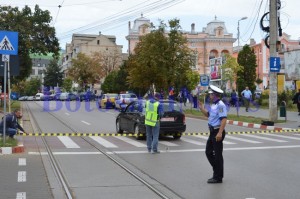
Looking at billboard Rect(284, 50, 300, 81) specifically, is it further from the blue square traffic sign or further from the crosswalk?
the crosswalk

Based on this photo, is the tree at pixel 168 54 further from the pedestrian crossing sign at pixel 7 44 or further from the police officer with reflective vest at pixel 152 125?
the pedestrian crossing sign at pixel 7 44

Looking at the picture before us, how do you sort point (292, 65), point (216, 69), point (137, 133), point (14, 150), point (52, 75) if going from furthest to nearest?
point (52, 75) → point (292, 65) → point (216, 69) → point (137, 133) → point (14, 150)

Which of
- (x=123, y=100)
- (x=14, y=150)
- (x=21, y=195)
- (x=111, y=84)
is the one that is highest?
(x=111, y=84)

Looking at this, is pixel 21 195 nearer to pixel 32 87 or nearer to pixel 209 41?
pixel 209 41

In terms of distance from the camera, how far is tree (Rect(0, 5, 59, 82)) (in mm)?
39250

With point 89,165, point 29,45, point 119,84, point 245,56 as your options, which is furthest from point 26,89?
point 89,165

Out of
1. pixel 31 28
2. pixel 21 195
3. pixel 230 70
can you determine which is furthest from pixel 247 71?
pixel 21 195

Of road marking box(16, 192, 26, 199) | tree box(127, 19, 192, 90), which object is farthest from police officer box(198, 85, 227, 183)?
tree box(127, 19, 192, 90)

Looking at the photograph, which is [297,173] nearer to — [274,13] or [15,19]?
[274,13]

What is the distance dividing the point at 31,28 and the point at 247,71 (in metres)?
27.7

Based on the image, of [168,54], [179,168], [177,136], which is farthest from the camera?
[168,54]

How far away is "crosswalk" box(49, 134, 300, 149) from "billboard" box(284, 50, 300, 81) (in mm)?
22671

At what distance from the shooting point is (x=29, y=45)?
38875 mm

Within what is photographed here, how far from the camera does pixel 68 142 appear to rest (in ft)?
52.8
